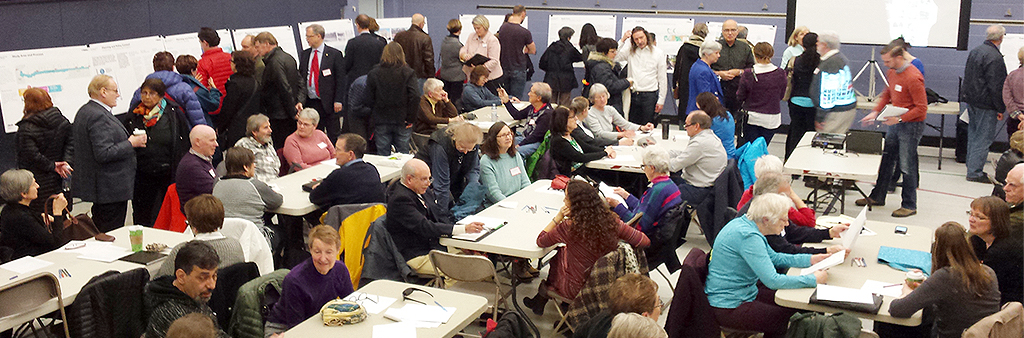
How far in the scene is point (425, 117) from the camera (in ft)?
26.1

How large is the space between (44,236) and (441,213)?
234 cm

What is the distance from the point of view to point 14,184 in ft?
15.7

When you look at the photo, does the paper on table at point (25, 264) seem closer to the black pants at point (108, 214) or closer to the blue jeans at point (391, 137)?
the black pants at point (108, 214)

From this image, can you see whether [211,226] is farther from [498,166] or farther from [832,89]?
[832,89]

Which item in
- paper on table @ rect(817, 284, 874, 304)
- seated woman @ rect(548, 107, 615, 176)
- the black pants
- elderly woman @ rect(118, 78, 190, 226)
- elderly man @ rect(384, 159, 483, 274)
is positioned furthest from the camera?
seated woman @ rect(548, 107, 615, 176)

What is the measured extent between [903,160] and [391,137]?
4.74 meters

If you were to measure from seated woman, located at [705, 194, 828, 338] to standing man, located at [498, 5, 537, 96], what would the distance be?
6658 mm

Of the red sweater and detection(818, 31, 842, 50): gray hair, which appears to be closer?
the red sweater

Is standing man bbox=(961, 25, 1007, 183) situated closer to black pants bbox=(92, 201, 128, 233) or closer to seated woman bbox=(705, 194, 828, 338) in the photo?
seated woman bbox=(705, 194, 828, 338)

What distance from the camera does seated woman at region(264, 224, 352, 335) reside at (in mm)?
3977

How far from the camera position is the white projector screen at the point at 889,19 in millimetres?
10164

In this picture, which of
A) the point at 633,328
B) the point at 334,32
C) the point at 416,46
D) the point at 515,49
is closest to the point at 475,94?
the point at 416,46

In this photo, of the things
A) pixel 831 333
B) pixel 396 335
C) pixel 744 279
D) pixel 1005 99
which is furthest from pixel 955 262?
pixel 1005 99

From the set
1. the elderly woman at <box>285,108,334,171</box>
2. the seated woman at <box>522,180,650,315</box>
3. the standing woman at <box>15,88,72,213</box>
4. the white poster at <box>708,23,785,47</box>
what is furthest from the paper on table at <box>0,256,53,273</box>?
the white poster at <box>708,23,785,47</box>
